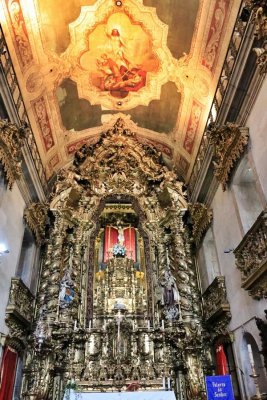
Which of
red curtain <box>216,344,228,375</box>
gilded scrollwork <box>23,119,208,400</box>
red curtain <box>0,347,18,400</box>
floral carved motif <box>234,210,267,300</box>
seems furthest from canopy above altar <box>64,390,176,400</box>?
floral carved motif <box>234,210,267,300</box>

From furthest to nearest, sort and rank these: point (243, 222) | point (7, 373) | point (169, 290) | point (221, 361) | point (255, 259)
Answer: point (169, 290) < point (221, 361) < point (7, 373) < point (243, 222) < point (255, 259)

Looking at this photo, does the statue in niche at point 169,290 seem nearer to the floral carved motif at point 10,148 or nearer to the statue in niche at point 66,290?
the statue in niche at point 66,290

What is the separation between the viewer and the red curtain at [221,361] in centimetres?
918

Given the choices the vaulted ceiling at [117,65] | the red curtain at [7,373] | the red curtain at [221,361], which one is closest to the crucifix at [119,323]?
the red curtain at [221,361]

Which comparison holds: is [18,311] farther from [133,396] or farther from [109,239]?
[109,239]

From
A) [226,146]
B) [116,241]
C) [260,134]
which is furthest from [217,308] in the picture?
[116,241]

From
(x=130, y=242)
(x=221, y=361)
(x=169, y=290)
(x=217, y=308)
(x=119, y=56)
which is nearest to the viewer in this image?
(x=221, y=361)

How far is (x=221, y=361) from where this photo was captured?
30.9 ft

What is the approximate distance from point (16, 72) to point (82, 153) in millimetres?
4943

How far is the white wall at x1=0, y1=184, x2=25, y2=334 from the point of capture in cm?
908

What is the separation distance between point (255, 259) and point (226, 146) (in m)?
3.29

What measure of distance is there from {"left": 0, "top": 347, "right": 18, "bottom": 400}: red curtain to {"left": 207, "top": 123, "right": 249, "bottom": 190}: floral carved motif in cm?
755

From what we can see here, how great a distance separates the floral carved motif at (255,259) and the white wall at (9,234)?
6.14 metres

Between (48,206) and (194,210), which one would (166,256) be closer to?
(194,210)
